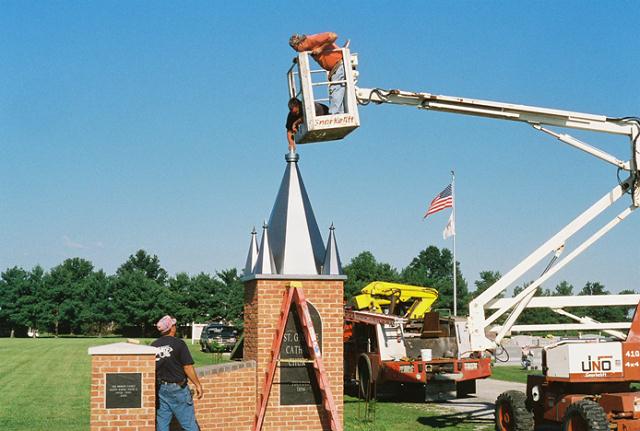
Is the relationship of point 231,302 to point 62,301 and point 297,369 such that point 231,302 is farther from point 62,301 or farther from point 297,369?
point 297,369

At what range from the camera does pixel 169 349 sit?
10180mm

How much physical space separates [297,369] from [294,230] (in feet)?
6.81

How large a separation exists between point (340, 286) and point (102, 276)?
101 meters

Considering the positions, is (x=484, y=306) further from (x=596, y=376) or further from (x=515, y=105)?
(x=515, y=105)

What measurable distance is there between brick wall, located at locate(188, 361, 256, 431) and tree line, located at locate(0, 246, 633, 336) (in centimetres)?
7055

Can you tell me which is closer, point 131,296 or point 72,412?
point 72,412

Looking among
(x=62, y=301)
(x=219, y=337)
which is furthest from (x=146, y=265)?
(x=219, y=337)

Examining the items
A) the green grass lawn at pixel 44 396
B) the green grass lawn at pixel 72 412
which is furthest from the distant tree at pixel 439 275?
the green grass lawn at pixel 72 412

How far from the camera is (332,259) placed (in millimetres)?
12500

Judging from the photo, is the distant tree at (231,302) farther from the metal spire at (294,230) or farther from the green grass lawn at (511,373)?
the metal spire at (294,230)

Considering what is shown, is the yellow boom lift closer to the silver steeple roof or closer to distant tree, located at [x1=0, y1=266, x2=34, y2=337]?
the silver steeple roof

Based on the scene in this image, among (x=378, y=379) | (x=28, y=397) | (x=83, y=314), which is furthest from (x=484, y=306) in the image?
(x=83, y=314)

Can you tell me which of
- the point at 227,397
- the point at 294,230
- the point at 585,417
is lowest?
the point at 585,417

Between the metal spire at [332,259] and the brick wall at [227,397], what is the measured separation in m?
1.76
